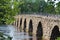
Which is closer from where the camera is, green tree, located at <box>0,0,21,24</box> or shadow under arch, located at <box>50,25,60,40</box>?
green tree, located at <box>0,0,21,24</box>

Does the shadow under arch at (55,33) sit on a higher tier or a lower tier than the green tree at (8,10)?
lower

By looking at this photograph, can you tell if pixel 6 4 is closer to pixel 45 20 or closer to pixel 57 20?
pixel 57 20

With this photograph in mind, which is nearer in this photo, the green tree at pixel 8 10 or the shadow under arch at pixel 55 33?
the green tree at pixel 8 10

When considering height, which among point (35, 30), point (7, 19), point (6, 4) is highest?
point (6, 4)

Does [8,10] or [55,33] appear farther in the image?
[55,33]

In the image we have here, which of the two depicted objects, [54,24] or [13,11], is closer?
[13,11]

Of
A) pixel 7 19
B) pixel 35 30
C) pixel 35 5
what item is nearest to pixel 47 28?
pixel 35 30

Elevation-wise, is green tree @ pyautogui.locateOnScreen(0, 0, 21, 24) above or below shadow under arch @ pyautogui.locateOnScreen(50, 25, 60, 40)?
above

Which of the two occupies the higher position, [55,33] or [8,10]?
[8,10]

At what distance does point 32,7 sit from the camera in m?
99.8

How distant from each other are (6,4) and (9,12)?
665 millimetres

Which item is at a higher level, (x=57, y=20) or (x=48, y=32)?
(x=57, y=20)

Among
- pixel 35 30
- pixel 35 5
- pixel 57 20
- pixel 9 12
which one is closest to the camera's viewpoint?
pixel 9 12

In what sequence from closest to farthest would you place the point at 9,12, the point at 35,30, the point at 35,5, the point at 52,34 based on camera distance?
the point at 9,12 < the point at 52,34 < the point at 35,30 < the point at 35,5
